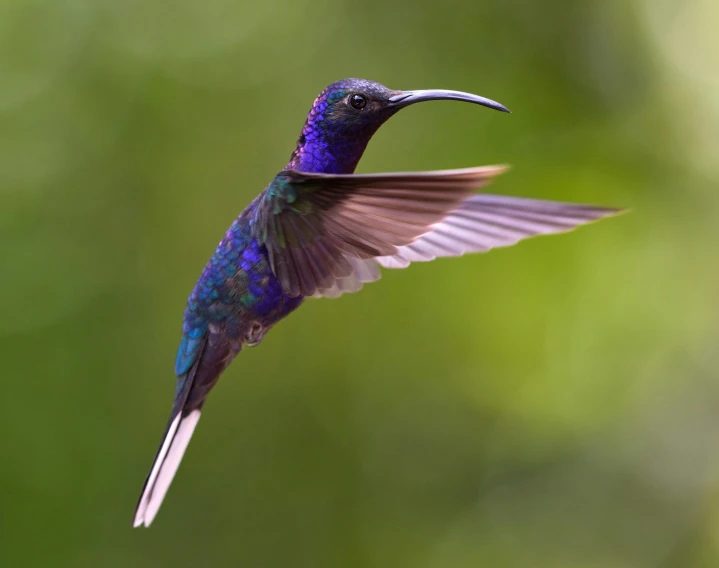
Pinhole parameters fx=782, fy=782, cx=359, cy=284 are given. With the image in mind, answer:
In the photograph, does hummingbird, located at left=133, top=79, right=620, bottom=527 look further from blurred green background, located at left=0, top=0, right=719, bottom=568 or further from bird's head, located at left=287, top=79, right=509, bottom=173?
blurred green background, located at left=0, top=0, right=719, bottom=568

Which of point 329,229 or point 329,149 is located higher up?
point 329,149

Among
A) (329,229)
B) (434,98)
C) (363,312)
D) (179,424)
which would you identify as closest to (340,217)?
(329,229)

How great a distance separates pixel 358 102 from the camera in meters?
1.20

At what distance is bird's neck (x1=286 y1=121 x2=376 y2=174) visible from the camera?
1.23m

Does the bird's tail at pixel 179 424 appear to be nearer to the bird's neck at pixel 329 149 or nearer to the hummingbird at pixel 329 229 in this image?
the hummingbird at pixel 329 229

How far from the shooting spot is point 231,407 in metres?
3.21

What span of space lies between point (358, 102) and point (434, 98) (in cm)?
15

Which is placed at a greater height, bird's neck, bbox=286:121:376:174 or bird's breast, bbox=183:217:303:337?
bird's neck, bbox=286:121:376:174

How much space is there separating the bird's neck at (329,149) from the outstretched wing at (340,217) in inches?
5.3

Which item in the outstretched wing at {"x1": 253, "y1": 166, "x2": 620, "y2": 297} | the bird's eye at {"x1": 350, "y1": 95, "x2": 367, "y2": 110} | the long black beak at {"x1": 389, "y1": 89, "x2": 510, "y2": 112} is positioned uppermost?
the bird's eye at {"x1": 350, "y1": 95, "x2": 367, "y2": 110}

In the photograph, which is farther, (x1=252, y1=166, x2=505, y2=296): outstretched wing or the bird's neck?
the bird's neck

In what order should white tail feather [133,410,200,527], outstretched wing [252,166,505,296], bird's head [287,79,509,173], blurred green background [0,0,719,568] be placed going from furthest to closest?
blurred green background [0,0,719,568] < white tail feather [133,410,200,527] < bird's head [287,79,509,173] < outstretched wing [252,166,505,296]

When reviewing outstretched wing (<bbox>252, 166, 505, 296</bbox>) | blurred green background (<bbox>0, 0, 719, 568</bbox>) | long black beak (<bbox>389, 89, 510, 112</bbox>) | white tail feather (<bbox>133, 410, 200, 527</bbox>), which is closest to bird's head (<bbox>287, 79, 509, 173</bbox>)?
long black beak (<bbox>389, 89, 510, 112</bbox>)

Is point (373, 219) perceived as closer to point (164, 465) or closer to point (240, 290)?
point (240, 290)
